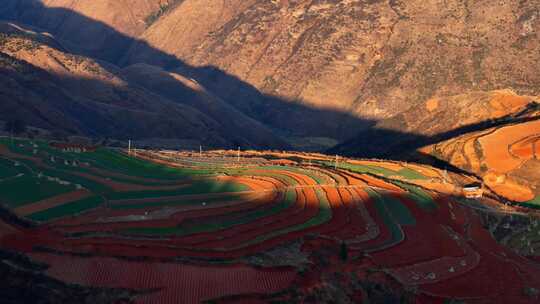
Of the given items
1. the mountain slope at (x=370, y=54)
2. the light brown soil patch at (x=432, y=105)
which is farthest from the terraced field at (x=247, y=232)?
→ the mountain slope at (x=370, y=54)

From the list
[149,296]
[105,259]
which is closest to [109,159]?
[105,259]

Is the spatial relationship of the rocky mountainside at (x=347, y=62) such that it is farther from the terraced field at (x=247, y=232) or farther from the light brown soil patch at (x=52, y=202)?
the light brown soil patch at (x=52, y=202)

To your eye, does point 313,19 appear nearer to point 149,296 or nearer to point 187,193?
point 187,193

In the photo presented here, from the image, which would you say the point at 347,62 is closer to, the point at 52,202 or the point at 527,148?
the point at 527,148

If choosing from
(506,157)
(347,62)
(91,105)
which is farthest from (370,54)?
(506,157)

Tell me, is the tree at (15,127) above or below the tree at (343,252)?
below

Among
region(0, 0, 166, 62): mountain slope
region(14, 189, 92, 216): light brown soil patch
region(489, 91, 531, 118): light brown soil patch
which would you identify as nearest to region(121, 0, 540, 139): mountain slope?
region(489, 91, 531, 118): light brown soil patch
